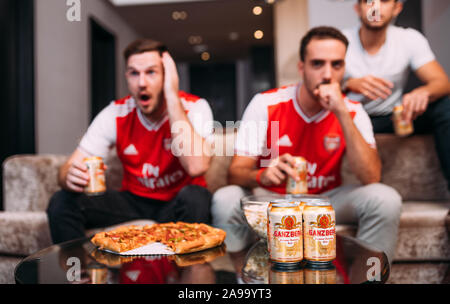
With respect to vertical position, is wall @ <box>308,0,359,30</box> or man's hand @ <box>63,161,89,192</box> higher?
wall @ <box>308,0,359,30</box>

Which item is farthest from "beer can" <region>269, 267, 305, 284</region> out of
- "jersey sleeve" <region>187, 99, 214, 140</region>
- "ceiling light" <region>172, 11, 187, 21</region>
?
"ceiling light" <region>172, 11, 187, 21</region>

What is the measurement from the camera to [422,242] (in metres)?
1.30

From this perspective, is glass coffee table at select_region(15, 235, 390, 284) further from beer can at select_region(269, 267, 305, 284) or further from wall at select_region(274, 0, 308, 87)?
wall at select_region(274, 0, 308, 87)

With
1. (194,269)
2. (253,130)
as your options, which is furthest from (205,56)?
(194,269)

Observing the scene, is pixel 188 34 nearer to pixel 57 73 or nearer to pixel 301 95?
pixel 301 95

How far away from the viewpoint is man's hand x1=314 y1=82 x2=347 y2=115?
4.18ft

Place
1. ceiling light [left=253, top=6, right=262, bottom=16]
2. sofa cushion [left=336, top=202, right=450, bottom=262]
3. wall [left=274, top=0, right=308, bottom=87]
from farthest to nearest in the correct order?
wall [left=274, top=0, right=308, bottom=87] → ceiling light [left=253, top=6, right=262, bottom=16] → sofa cushion [left=336, top=202, right=450, bottom=262]

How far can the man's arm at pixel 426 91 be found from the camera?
1.41 metres

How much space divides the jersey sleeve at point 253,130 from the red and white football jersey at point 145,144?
0.13 m

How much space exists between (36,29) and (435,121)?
2423 millimetres

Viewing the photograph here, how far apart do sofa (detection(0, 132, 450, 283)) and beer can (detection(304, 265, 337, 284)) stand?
0.68 meters
